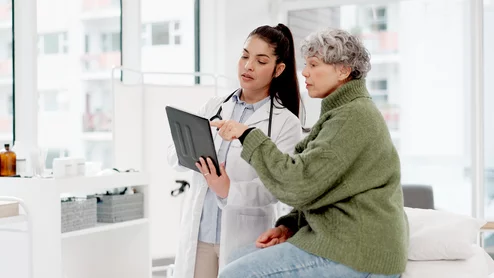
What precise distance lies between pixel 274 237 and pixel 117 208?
1.75m

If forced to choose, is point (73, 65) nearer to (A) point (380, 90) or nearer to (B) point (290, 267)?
(A) point (380, 90)

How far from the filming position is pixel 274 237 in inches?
80.4

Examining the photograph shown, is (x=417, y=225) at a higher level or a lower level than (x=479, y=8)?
lower

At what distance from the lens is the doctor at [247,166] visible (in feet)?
7.37

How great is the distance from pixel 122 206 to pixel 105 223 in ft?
0.42

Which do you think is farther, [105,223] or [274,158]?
[105,223]

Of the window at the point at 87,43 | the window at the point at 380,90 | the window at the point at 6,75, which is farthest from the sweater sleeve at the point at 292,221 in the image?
the window at the point at 380,90

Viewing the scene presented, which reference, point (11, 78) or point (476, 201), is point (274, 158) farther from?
point (476, 201)

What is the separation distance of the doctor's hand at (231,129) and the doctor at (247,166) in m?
0.26

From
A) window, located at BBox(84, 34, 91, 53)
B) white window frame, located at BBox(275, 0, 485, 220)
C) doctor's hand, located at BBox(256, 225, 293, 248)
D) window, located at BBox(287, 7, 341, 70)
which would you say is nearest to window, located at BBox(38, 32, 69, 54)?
window, located at BBox(84, 34, 91, 53)

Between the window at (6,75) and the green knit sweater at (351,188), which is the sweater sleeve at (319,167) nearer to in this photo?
the green knit sweater at (351,188)

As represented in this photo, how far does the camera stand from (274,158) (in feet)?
5.93

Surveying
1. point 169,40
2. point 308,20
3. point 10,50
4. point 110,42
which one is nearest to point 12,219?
point 10,50

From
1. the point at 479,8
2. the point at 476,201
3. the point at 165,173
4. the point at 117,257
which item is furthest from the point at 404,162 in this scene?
the point at 117,257
